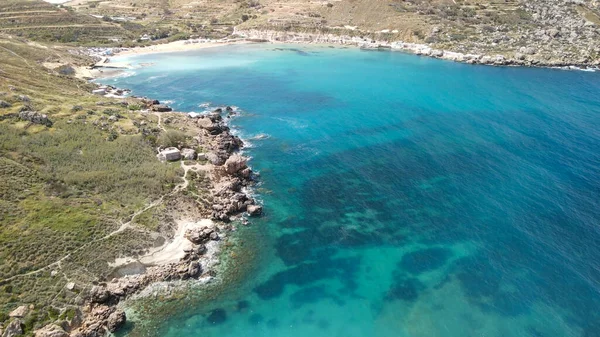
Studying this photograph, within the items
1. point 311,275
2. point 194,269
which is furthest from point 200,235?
point 311,275

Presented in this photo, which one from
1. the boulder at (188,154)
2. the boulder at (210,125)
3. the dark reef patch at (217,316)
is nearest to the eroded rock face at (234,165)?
the boulder at (188,154)

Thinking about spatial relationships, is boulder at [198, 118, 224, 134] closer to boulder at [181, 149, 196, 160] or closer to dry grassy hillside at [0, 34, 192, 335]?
dry grassy hillside at [0, 34, 192, 335]

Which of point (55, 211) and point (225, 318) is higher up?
point (55, 211)

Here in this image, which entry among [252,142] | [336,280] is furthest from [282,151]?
[336,280]

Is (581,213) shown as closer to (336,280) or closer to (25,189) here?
(336,280)

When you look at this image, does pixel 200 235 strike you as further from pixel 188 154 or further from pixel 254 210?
pixel 188 154
